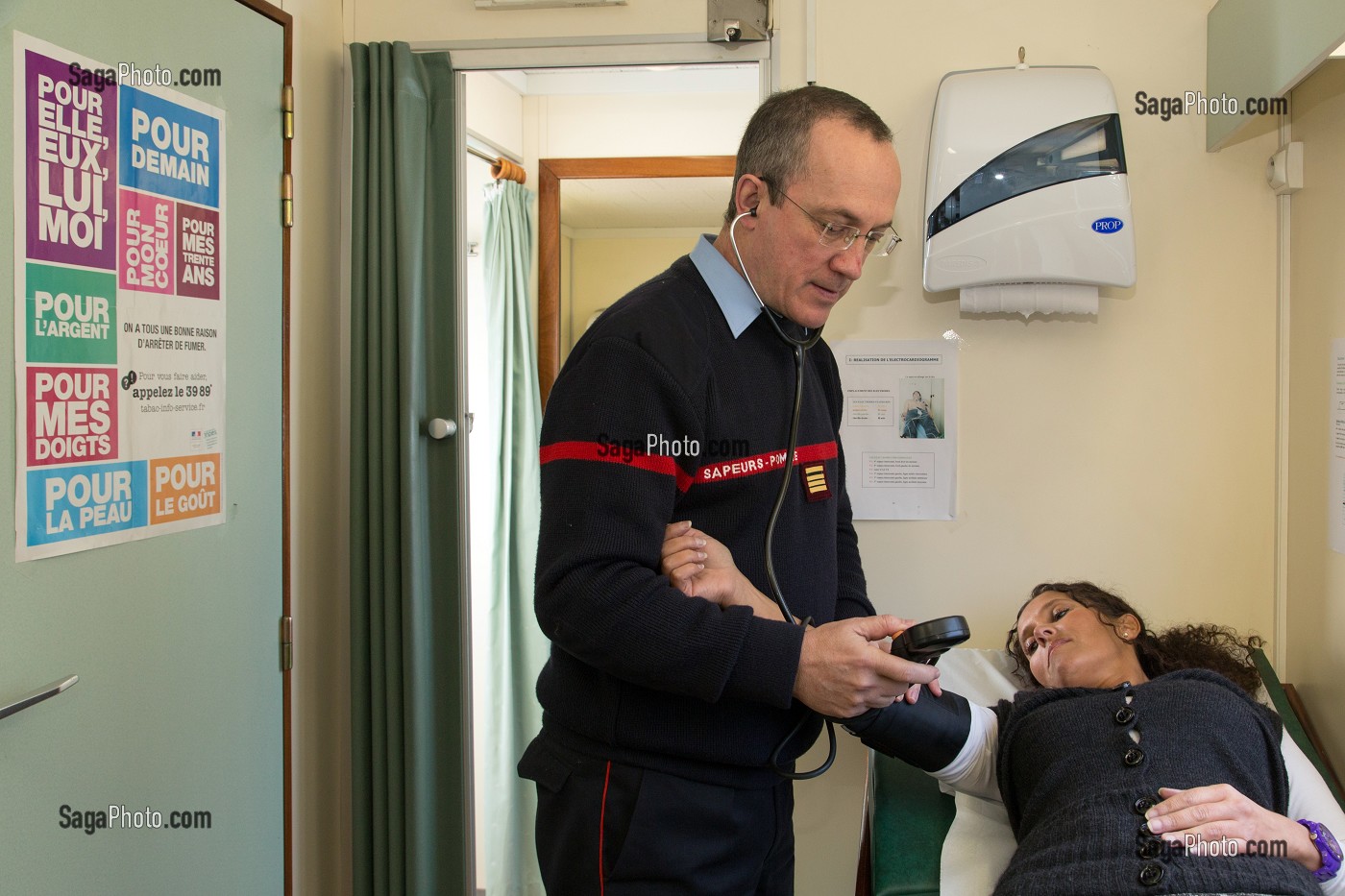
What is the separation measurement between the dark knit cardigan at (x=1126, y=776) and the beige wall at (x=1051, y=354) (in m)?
0.50

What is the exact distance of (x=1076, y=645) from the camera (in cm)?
174

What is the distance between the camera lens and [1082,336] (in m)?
2.05

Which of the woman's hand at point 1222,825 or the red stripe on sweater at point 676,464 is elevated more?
the red stripe on sweater at point 676,464

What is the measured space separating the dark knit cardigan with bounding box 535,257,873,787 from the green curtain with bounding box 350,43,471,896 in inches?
35.0

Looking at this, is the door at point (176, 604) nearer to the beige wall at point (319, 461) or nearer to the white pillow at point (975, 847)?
the beige wall at point (319, 461)

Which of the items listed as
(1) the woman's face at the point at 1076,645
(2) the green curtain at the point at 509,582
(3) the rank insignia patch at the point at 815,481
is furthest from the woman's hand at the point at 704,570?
(2) the green curtain at the point at 509,582

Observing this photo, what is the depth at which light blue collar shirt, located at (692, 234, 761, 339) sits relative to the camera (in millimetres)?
1252

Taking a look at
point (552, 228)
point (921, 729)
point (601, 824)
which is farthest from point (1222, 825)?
point (552, 228)

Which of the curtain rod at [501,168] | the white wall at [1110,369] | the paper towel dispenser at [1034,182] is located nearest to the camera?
the paper towel dispenser at [1034,182]

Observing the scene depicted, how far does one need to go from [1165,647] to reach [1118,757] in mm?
416

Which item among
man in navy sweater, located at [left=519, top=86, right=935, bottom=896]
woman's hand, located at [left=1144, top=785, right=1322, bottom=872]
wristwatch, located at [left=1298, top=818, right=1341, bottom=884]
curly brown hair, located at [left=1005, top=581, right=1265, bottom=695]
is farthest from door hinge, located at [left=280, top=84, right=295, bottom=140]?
wristwatch, located at [left=1298, top=818, right=1341, bottom=884]

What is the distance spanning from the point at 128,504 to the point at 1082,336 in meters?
1.77

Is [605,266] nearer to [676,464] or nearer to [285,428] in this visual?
[285,428]

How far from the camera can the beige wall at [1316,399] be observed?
1.80 meters
